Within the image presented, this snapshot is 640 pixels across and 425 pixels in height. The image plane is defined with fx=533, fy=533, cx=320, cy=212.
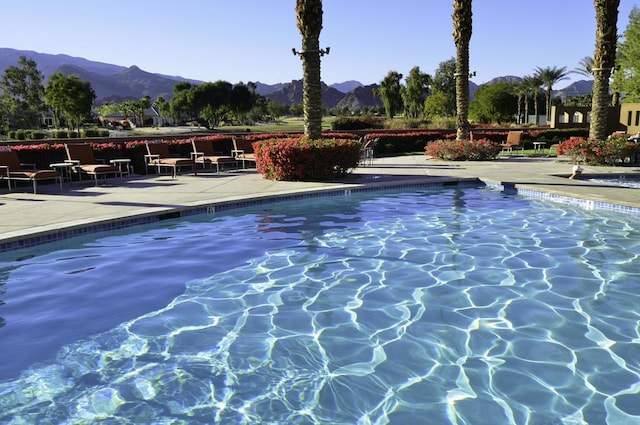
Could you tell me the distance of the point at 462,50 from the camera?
845 inches

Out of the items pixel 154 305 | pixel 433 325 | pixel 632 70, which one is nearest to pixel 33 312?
pixel 154 305

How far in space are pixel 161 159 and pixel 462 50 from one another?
12592 millimetres

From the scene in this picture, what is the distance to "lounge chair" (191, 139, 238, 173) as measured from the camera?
17.8 meters

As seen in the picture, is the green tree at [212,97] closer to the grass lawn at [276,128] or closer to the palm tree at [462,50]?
the grass lawn at [276,128]

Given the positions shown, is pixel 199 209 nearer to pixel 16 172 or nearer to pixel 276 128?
pixel 16 172

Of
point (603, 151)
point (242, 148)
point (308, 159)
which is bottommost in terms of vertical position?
point (603, 151)

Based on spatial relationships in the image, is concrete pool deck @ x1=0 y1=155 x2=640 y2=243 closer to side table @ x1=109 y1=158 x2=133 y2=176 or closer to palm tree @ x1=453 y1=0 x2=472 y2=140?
side table @ x1=109 y1=158 x2=133 y2=176

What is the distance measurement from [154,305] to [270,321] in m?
1.50

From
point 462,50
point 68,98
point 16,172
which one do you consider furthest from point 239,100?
point 16,172

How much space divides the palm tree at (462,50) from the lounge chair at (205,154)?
9.65 meters

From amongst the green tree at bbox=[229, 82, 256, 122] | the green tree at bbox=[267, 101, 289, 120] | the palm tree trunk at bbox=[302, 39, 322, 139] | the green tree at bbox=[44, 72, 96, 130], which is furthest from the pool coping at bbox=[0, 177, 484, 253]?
the green tree at bbox=[267, 101, 289, 120]

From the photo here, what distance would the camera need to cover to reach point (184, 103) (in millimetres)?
97250

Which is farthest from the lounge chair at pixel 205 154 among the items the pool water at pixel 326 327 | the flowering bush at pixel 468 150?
the flowering bush at pixel 468 150

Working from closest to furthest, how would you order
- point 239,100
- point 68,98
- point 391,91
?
point 68,98 < point 239,100 < point 391,91
